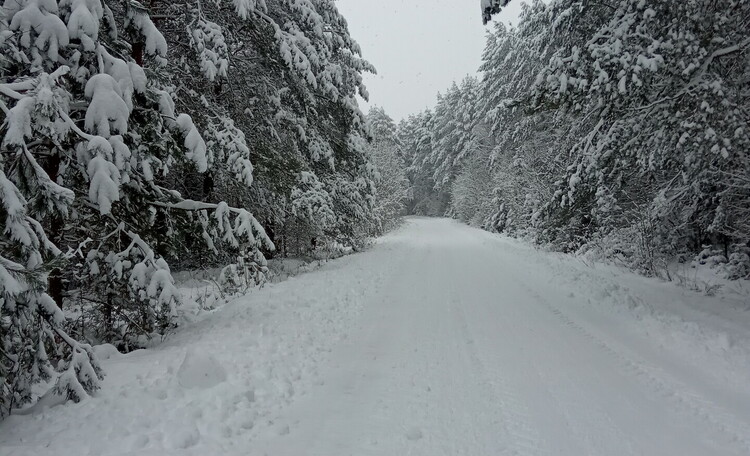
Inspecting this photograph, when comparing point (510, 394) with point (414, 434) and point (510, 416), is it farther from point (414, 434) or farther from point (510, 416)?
point (414, 434)

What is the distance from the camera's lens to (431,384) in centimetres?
472

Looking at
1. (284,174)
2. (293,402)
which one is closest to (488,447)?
(293,402)

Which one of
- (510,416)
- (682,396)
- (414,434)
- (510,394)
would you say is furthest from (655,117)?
(414,434)

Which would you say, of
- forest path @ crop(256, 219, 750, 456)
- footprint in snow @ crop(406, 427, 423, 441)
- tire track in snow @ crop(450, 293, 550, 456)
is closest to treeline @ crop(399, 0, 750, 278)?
forest path @ crop(256, 219, 750, 456)

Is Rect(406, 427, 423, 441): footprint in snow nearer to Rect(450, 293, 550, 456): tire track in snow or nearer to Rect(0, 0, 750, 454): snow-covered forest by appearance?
Rect(0, 0, 750, 454): snow-covered forest

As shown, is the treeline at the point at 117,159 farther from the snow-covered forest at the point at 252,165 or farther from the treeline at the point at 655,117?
the treeline at the point at 655,117

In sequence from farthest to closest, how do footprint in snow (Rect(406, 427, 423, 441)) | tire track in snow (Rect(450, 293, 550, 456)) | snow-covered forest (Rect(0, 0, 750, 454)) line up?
1. snow-covered forest (Rect(0, 0, 750, 454))
2. footprint in snow (Rect(406, 427, 423, 441))
3. tire track in snow (Rect(450, 293, 550, 456))

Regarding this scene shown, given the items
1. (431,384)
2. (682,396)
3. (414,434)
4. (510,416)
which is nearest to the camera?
(414,434)

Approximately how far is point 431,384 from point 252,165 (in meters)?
5.50

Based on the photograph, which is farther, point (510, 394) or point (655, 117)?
point (655, 117)

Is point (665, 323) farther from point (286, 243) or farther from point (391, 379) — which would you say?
point (286, 243)

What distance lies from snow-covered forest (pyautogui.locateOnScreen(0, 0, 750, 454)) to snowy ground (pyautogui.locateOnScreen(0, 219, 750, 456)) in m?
0.09

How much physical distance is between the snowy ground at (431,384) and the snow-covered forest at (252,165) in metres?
0.09

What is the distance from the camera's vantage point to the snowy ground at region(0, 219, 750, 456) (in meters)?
3.51
